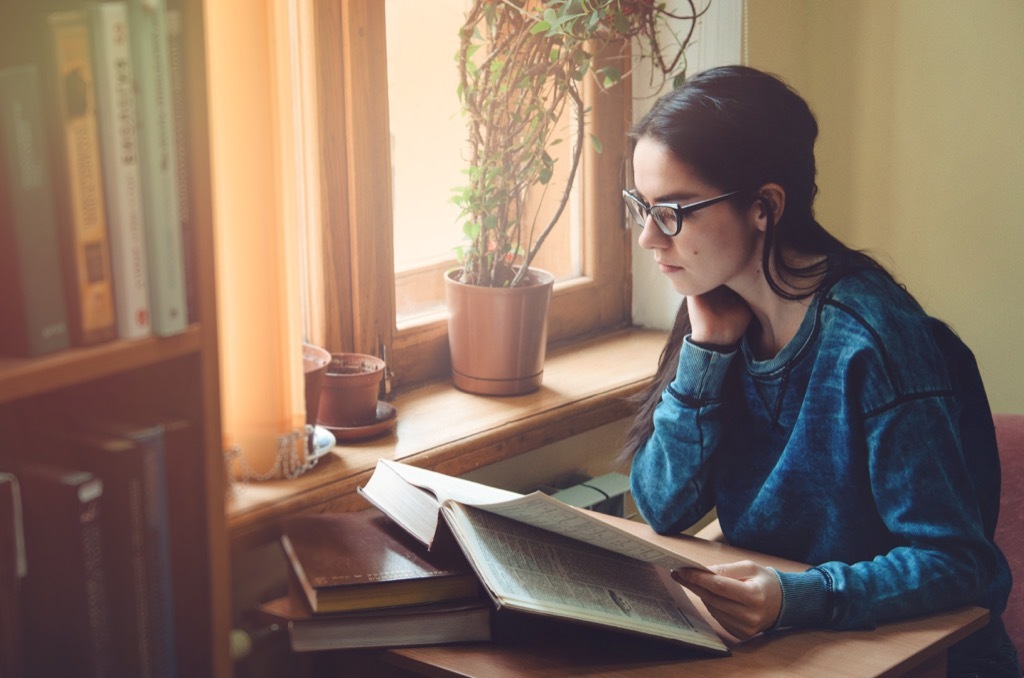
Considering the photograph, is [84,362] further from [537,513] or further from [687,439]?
[687,439]

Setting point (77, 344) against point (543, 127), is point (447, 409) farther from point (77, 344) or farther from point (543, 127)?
point (77, 344)

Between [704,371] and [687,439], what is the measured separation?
3.7 inches

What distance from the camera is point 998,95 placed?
2156mm

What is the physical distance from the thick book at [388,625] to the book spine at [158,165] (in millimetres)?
358

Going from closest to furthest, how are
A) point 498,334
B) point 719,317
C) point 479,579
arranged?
point 479,579, point 719,317, point 498,334

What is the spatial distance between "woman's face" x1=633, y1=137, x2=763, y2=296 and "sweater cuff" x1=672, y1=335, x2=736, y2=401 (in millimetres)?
83

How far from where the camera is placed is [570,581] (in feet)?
3.70

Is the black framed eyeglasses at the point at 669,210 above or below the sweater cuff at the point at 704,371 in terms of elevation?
above

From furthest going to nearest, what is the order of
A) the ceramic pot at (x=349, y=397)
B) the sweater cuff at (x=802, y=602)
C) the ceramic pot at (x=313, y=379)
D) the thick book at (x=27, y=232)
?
the ceramic pot at (x=349, y=397), the ceramic pot at (x=313, y=379), the sweater cuff at (x=802, y=602), the thick book at (x=27, y=232)

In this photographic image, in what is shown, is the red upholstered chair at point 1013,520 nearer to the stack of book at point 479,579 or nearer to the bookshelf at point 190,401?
the stack of book at point 479,579

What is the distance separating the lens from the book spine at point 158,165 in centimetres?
85

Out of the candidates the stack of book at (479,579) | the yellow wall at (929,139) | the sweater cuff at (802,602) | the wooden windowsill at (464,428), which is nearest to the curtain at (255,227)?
the wooden windowsill at (464,428)

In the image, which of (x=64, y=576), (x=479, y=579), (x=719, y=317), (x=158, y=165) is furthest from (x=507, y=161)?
(x=64, y=576)

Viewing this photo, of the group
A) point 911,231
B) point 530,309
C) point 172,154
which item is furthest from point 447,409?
point 911,231
